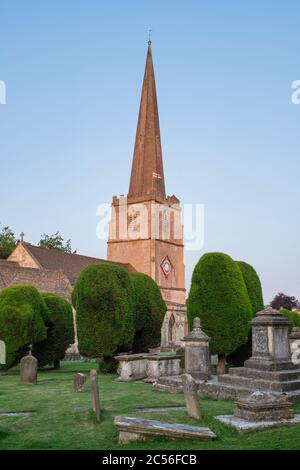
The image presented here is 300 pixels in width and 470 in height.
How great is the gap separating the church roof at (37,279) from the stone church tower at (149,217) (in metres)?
21.7

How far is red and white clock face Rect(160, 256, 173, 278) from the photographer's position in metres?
58.9

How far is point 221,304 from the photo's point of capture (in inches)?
644

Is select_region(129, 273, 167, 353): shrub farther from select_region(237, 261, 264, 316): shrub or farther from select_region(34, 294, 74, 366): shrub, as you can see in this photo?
select_region(237, 261, 264, 316): shrub

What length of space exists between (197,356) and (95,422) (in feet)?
19.6

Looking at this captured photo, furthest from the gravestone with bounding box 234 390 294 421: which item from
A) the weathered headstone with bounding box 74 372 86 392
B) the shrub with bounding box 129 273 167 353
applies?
the shrub with bounding box 129 273 167 353

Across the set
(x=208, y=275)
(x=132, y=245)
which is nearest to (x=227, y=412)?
(x=208, y=275)

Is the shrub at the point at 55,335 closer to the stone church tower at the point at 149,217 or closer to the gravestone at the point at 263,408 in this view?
the gravestone at the point at 263,408

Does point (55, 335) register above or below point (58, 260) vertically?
below

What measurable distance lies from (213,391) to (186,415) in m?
3.45

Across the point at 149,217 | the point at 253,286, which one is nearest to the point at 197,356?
the point at 253,286

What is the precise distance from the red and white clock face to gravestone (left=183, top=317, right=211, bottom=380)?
4426 centimetres

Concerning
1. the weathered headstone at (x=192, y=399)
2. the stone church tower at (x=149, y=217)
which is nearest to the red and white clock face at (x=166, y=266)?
the stone church tower at (x=149, y=217)

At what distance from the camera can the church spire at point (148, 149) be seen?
58969 millimetres

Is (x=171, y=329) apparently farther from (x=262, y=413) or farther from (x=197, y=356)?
(x=262, y=413)
